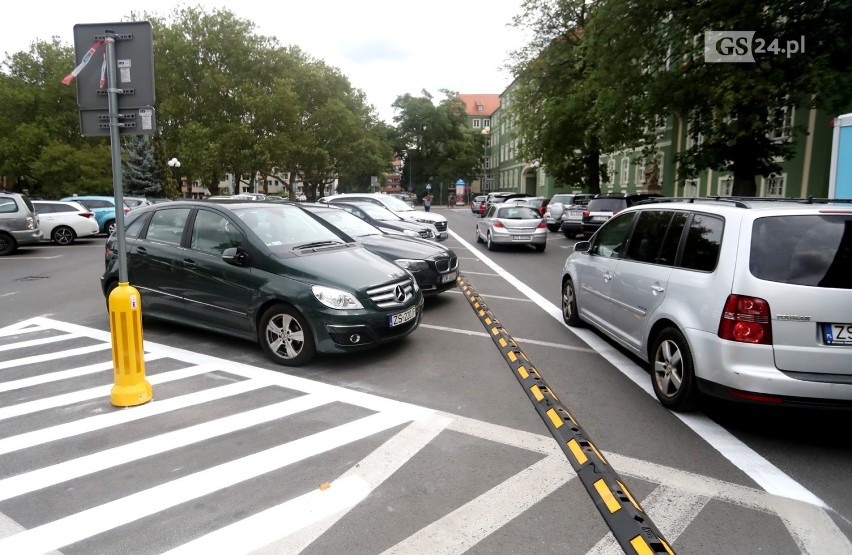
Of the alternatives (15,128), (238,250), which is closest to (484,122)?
(15,128)

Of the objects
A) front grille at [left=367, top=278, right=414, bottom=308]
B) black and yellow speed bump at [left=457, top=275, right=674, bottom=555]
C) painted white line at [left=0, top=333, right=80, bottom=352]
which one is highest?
front grille at [left=367, top=278, right=414, bottom=308]

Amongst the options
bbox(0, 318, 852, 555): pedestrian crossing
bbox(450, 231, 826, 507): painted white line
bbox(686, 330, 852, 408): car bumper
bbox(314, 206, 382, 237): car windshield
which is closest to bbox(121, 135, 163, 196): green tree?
bbox(314, 206, 382, 237): car windshield

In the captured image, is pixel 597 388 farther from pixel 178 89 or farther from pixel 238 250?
pixel 178 89

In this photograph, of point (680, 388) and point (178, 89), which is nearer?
point (680, 388)

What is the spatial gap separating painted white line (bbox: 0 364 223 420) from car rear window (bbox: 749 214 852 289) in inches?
197

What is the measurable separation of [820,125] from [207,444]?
23.1 metres

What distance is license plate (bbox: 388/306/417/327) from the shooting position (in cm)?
590

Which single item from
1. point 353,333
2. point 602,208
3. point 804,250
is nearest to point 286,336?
point 353,333

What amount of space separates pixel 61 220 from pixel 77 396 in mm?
17833

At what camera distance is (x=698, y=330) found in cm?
422

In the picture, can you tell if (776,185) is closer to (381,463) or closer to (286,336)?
(286,336)

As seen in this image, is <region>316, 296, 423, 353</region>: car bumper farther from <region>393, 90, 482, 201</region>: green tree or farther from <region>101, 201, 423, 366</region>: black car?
<region>393, 90, 482, 201</region>: green tree

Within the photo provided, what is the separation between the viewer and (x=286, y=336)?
5.79 meters

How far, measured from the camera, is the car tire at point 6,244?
16453 mm
